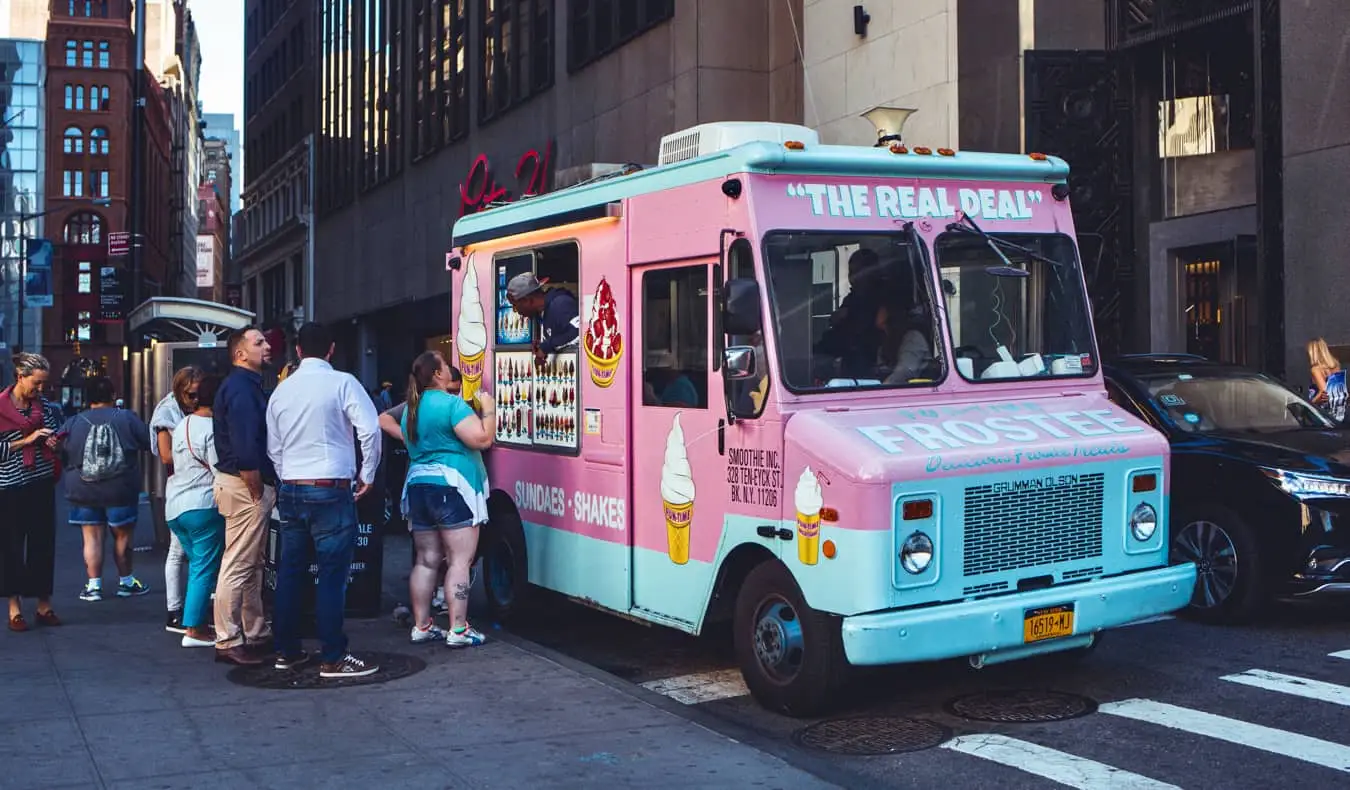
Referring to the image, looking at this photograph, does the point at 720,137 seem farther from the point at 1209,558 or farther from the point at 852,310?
the point at 1209,558

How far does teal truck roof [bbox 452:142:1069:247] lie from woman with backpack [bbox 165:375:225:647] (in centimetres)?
266

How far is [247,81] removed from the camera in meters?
69.3

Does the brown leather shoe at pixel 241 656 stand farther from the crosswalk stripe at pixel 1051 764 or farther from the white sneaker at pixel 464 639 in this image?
the crosswalk stripe at pixel 1051 764

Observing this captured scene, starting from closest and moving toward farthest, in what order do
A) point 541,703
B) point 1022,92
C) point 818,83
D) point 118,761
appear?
point 118,761
point 541,703
point 1022,92
point 818,83

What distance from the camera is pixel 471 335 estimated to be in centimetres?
1050

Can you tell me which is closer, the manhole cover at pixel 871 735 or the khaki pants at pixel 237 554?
the manhole cover at pixel 871 735

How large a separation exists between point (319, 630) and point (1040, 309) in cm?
442

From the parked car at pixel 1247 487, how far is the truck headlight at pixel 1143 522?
2168 mm

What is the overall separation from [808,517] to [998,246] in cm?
202

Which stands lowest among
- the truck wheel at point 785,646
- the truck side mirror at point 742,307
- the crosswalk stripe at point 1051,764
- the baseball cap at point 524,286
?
the crosswalk stripe at point 1051,764

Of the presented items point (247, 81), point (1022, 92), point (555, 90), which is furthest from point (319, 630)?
point (247, 81)

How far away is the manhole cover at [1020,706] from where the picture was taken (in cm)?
725

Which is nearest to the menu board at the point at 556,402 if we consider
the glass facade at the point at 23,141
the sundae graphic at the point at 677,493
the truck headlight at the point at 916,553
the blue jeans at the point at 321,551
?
the sundae graphic at the point at 677,493

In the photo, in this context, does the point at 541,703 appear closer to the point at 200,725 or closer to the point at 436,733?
the point at 436,733
